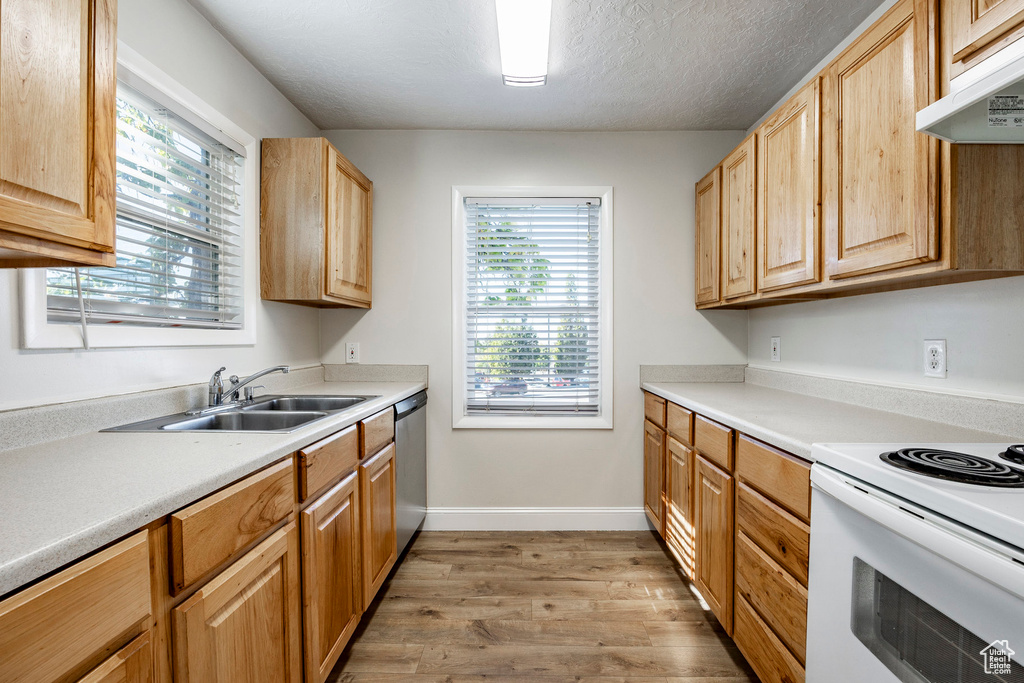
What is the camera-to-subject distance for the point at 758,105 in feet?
8.17

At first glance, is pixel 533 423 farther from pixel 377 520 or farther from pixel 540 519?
pixel 377 520

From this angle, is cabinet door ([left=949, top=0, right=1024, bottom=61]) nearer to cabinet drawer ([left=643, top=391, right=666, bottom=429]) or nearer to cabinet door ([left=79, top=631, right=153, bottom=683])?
cabinet drawer ([left=643, top=391, right=666, bottom=429])

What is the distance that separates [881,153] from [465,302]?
2.06 metres

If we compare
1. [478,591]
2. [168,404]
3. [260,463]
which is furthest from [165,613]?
[478,591]

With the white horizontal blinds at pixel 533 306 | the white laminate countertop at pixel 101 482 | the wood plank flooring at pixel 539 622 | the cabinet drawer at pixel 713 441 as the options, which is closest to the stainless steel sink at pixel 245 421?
the white laminate countertop at pixel 101 482

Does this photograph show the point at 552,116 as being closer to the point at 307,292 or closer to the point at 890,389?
the point at 307,292

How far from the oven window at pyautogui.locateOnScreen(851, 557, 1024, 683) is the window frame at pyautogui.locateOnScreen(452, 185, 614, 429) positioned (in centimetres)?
184

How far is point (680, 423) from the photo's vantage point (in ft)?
7.12

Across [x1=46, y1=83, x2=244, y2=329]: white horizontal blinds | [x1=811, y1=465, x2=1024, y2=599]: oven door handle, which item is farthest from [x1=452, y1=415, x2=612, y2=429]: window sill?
[x1=811, y1=465, x2=1024, y2=599]: oven door handle

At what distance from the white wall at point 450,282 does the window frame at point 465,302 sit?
0.04m

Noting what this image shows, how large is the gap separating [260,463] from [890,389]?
6.77 feet

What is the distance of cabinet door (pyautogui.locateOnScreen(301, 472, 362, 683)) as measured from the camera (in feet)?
4.38

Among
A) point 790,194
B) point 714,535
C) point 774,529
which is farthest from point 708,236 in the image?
point 774,529

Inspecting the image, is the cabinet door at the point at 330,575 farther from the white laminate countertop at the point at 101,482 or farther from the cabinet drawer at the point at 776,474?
the cabinet drawer at the point at 776,474
